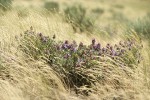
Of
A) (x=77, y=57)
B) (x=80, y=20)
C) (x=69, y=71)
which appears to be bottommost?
(x=69, y=71)

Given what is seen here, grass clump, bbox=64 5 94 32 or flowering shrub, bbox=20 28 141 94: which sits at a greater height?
grass clump, bbox=64 5 94 32

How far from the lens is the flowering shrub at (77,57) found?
5.07 m

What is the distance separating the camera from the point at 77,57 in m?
5.17

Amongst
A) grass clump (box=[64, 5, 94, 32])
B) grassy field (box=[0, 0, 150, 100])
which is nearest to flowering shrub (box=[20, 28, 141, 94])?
grassy field (box=[0, 0, 150, 100])

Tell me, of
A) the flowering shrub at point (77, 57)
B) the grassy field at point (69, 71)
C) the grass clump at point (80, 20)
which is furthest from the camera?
the grass clump at point (80, 20)

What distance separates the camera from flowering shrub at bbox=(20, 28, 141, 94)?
5.07 meters

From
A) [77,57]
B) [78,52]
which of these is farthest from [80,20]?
[77,57]

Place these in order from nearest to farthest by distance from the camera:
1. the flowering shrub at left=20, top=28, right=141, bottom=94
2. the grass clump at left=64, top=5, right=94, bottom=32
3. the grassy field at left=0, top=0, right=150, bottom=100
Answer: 1. the grassy field at left=0, top=0, right=150, bottom=100
2. the flowering shrub at left=20, top=28, right=141, bottom=94
3. the grass clump at left=64, top=5, right=94, bottom=32

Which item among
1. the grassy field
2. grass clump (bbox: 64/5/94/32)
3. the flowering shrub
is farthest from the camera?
grass clump (bbox: 64/5/94/32)

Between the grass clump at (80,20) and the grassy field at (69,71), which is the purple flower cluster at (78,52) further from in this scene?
the grass clump at (80,20)

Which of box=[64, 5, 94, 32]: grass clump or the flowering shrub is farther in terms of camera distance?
box=[64, 5, 94, 32]: grass clump

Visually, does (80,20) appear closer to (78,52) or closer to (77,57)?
(78,52)

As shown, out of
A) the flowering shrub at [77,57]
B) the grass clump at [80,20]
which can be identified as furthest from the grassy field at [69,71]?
the grass clump at [80,20]

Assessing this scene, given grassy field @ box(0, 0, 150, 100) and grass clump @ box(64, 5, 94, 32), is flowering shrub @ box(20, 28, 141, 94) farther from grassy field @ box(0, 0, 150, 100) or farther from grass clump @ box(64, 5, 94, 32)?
grass clump @ box(64, 5, 94, 32)
